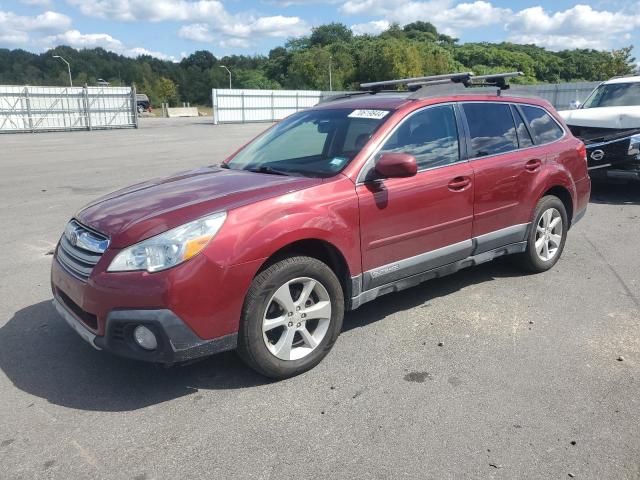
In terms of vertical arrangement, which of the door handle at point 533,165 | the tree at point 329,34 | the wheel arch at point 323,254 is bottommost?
the wheel arch at point 323,254

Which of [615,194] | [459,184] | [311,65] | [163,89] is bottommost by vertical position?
[615,194]

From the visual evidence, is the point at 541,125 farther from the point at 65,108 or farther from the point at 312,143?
the point at 65,108

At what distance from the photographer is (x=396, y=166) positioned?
3744 millimetres

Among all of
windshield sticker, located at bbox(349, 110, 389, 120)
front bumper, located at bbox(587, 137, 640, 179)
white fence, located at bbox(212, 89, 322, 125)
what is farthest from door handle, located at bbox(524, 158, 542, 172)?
white fence, located at bbox(212, 89, 322, 125)

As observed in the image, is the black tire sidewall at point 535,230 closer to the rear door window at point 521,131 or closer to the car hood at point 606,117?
the rear door window at point 521,131

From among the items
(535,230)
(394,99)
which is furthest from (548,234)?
(394,99)

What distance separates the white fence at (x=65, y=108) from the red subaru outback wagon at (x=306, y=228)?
2949 cm

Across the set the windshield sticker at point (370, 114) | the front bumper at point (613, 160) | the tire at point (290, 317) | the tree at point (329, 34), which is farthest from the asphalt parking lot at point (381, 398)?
the tree at point (329, 34)

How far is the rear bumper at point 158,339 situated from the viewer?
3057 millimetres

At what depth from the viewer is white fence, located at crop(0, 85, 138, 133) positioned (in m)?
29.6

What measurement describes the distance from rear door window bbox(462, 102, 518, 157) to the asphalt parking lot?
1261 mm

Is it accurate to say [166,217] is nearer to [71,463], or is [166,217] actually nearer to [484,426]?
[71,463]

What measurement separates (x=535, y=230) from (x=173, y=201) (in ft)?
11.0

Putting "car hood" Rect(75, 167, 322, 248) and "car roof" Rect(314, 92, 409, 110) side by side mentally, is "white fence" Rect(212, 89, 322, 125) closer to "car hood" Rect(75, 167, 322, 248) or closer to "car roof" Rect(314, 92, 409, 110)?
"car roof" Rect(314, 92, 409, 110)
